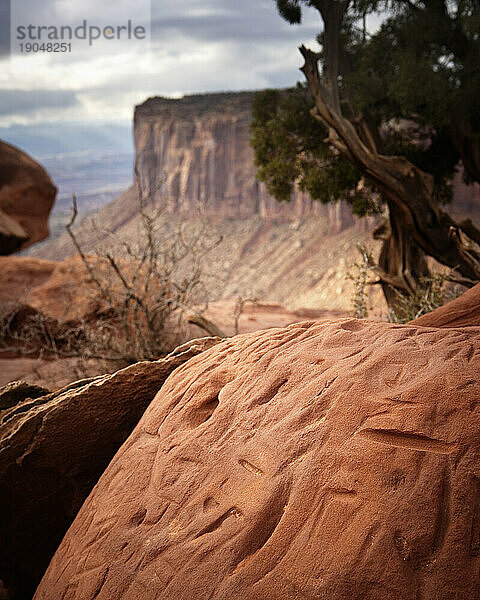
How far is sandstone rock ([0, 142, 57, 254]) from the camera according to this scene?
1470 cm

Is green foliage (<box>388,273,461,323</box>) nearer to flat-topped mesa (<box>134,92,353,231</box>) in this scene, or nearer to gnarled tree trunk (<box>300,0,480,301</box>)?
gnarled tree trunk (<box>300,0,480,301</box>)

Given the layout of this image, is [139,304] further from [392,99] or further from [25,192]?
[25,192]

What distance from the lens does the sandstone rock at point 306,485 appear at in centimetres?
165

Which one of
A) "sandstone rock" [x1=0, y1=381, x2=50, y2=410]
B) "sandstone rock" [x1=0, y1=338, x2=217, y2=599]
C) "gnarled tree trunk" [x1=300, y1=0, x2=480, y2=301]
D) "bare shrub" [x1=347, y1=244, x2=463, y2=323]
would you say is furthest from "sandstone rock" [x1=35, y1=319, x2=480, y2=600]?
"gnarled tree trunk" [x1=300, y1=0, x2=480, y2=301]

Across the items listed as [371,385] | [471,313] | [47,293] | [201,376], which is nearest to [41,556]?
[201,376]

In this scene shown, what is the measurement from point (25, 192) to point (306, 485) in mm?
14790

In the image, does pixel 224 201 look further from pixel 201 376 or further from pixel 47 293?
pixel 201 376

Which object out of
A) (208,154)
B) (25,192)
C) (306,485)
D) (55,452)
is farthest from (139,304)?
(208,154)

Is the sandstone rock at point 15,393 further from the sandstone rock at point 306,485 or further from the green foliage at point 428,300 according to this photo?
the green foliage at point 428,300

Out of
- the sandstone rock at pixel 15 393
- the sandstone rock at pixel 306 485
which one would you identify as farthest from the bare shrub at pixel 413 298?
the sandstone rock at pixel 15 393

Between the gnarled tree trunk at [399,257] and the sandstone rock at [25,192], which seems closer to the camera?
the gnarled tree trunk at [399,257]

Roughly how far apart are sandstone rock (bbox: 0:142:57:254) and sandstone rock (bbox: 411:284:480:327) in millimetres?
13228

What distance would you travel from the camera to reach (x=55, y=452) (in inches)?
113

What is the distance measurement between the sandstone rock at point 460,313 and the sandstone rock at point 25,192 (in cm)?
1323
